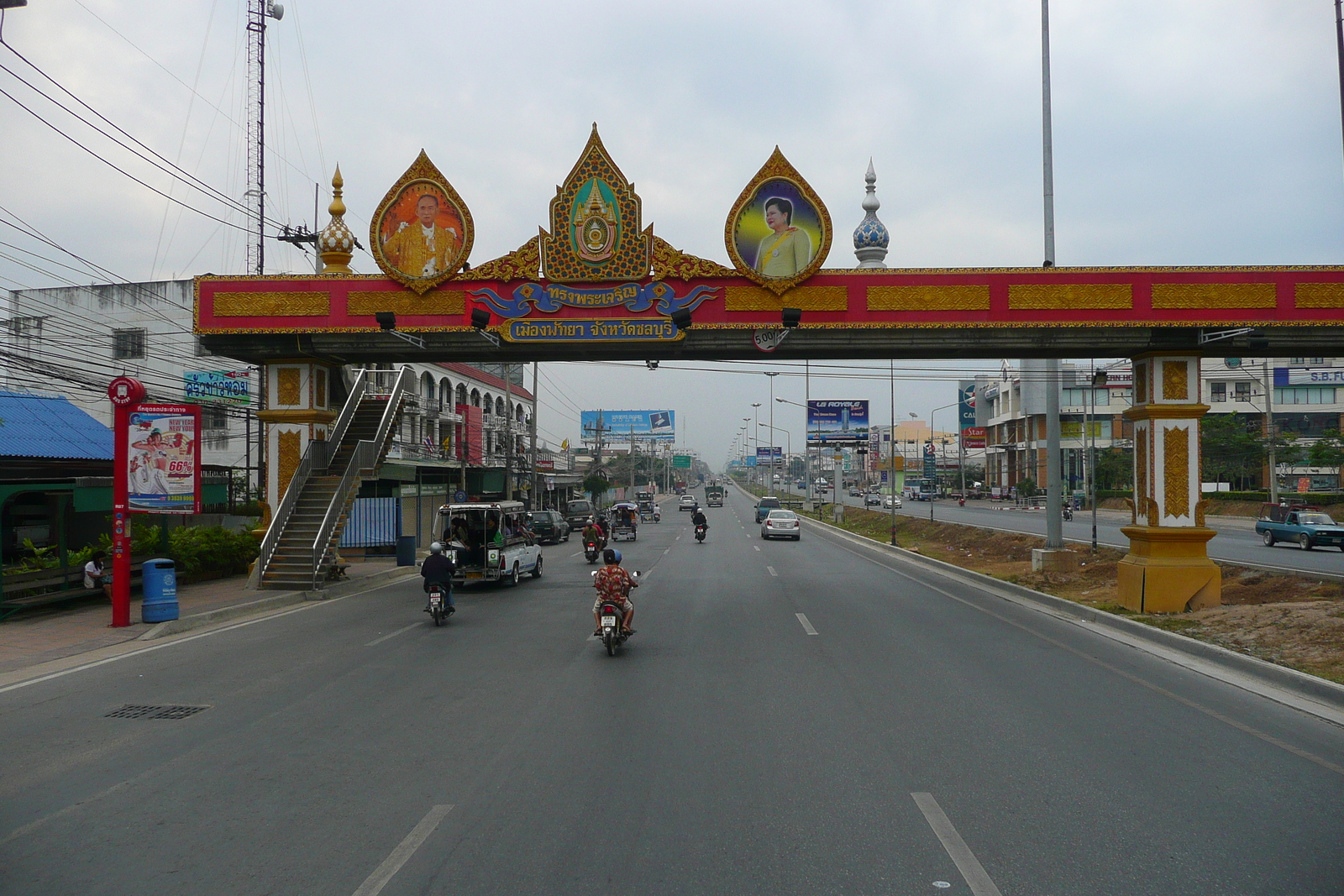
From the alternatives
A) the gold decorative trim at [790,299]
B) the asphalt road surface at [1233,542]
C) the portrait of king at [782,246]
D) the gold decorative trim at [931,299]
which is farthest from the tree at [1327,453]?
the portrait of king at [782,246]

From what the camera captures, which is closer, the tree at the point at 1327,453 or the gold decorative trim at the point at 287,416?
the gold decorative trim at the point at 287,416

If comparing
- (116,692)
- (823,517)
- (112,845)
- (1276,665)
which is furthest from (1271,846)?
(823,517)

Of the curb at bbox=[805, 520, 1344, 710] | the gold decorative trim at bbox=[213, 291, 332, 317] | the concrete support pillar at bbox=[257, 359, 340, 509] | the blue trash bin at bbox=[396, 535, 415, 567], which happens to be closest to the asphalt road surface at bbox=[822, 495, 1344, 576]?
the curb at bbox=[805, 520, 1344, 710]

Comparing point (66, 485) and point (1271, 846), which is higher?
point (66, 485)

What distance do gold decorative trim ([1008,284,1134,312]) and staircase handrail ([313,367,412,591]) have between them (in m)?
14.8

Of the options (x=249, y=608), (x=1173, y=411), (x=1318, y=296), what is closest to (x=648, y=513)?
(x=249, y=608)

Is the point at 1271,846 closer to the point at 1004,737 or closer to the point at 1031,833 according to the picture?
the point at 1031,833

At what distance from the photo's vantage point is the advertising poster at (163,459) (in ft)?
50.3

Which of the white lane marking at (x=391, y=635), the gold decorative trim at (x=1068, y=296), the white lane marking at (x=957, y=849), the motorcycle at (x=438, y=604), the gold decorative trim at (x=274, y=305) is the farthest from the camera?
the gold decorative trim at (x=274, y=305)

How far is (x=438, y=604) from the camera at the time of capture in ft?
48.6

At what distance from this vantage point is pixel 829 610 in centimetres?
1673

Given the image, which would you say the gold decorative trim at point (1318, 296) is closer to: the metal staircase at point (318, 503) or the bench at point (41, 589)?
the metal staircase at point (318, 503)

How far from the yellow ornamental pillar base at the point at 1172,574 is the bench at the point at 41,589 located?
1998 centimetres

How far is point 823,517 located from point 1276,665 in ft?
180
